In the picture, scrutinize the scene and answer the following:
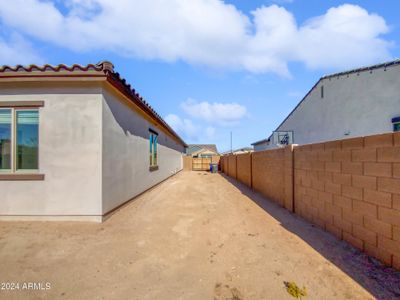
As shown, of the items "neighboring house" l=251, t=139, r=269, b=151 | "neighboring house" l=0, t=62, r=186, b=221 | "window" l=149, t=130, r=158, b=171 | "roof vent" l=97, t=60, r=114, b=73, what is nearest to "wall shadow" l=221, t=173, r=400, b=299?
"neighboring house" l=0, t=62, r=186, b=221

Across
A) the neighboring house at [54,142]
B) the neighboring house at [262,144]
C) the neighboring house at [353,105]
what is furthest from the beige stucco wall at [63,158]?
the neighboring house at [262,144]

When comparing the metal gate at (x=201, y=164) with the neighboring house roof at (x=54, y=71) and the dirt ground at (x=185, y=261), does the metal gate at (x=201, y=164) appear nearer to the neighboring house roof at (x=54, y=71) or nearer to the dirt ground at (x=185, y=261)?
the dirt ground at (x=185, y=261)

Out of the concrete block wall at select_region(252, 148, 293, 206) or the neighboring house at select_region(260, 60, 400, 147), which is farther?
the neighboring house at select_region(260, 60, 400, 147)

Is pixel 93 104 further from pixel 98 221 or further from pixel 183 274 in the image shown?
pixel 183 274

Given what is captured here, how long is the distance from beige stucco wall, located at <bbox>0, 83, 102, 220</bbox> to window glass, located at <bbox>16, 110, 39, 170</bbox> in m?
0.22

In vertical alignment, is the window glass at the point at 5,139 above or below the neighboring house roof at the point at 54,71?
below

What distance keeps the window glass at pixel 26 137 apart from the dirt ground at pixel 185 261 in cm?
145

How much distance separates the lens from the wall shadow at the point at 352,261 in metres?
2.90

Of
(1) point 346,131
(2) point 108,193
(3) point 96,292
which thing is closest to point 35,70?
(2) point 108,193

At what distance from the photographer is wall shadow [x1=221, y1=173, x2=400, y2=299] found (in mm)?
2904

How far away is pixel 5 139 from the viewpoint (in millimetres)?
5734

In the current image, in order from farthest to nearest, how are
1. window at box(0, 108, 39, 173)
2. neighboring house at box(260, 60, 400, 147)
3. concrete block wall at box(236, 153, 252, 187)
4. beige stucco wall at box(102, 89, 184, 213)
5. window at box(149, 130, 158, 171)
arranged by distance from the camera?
1. concrete block wall at box(236, 153, 252, 187)
2. neighboring house at box(260, 60, 400, 147)
3. window at box(149, 130, 158, 171)
4. beige stucco wall at box(102, 89, 184, 213)
5. window at box(0, 108, 39, 173)

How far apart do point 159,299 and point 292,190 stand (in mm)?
5309

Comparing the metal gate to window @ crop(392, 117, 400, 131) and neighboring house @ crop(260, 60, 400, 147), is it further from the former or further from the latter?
window @ crop(392, 117, 400, 131)
